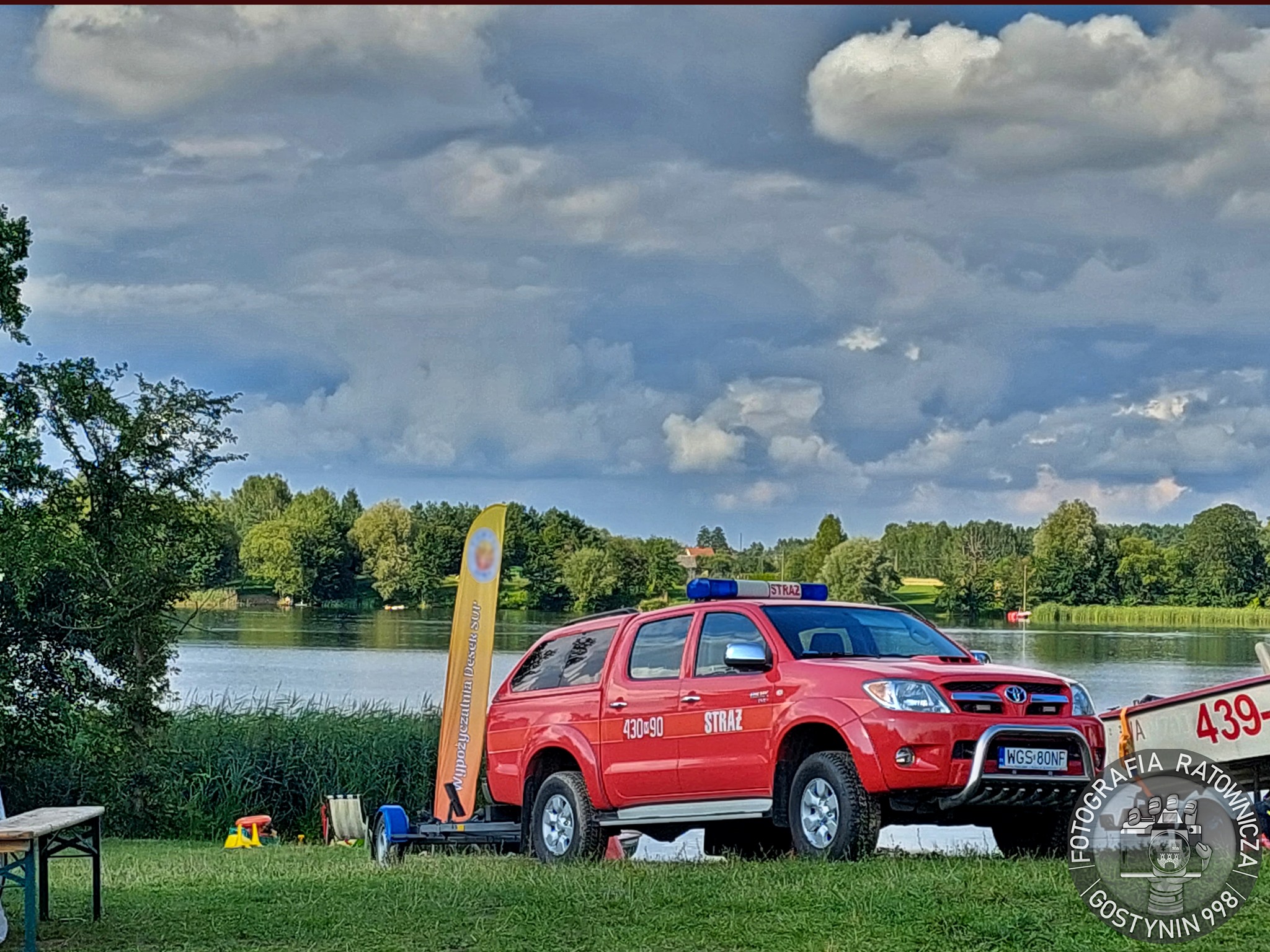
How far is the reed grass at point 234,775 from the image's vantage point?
22141mm

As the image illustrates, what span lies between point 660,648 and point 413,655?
45348 millimetres

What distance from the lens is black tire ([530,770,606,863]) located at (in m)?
12.1

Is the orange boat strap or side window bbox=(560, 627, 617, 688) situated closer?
side window bbox=(560, 627, 617, 688)

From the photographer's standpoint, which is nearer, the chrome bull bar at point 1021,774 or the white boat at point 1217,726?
the chrome bull bar at point 1021,774

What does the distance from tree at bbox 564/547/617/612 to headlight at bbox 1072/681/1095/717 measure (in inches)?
1966

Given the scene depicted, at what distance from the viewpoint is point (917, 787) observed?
33.7 feet

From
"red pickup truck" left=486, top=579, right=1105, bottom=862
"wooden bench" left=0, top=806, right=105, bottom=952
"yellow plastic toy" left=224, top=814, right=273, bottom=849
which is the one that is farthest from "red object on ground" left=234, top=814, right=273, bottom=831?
"wooden bench" left=0, top=806, right=105, bottom=952

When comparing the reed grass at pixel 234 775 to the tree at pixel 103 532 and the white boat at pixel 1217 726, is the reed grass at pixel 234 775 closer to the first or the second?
the tree at pixel 103 532

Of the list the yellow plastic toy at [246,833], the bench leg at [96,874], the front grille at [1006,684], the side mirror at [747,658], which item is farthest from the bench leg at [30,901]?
the yellow plastic toy at [246,833]

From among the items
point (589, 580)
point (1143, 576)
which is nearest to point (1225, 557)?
point (1143, 576)

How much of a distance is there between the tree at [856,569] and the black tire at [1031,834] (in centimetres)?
4737

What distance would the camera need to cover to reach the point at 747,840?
480 inches

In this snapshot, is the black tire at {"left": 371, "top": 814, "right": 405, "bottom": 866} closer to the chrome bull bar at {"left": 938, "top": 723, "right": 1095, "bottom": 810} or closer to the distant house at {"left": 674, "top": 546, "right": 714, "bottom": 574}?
the chrome bull bar at {"left": 938, "top": 723, "right": 1095, "bottom": 810}

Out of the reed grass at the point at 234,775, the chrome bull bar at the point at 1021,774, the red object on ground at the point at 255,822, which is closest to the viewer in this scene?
the chrome bull bar at the point at 1021,774
